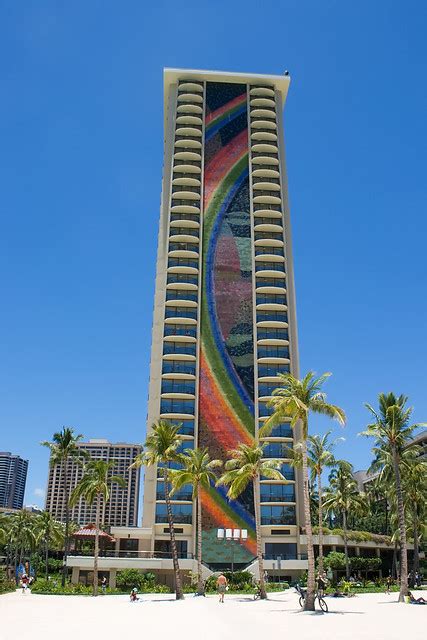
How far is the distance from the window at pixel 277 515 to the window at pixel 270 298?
28.8 metres

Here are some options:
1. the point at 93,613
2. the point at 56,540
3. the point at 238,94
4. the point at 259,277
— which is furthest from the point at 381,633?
the point at 238,94

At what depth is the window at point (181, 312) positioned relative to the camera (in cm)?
8431

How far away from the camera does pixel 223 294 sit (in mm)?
84812

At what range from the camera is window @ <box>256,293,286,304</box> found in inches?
3386

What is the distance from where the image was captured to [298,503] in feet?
242

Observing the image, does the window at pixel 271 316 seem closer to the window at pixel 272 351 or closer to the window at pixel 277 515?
the window at pixel 272 351

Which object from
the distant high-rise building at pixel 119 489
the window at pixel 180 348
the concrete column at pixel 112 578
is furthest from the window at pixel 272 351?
the distant high-rise building at pixel 119 489

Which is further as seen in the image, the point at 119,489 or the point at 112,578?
the point at 119,489

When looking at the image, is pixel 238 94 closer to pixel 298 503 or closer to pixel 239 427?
pixel 239 427

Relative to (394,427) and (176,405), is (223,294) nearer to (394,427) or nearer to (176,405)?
(176,405)

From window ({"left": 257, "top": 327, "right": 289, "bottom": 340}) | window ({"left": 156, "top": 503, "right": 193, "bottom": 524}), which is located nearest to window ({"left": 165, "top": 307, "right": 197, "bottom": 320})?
window ({"left": 257, "top": 327, "right": 289, "bottom": 340})

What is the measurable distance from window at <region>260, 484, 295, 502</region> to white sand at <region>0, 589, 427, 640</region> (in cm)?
3235

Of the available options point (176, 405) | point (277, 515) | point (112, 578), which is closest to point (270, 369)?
point (176, 405)

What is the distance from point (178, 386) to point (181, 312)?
11.2 metres
